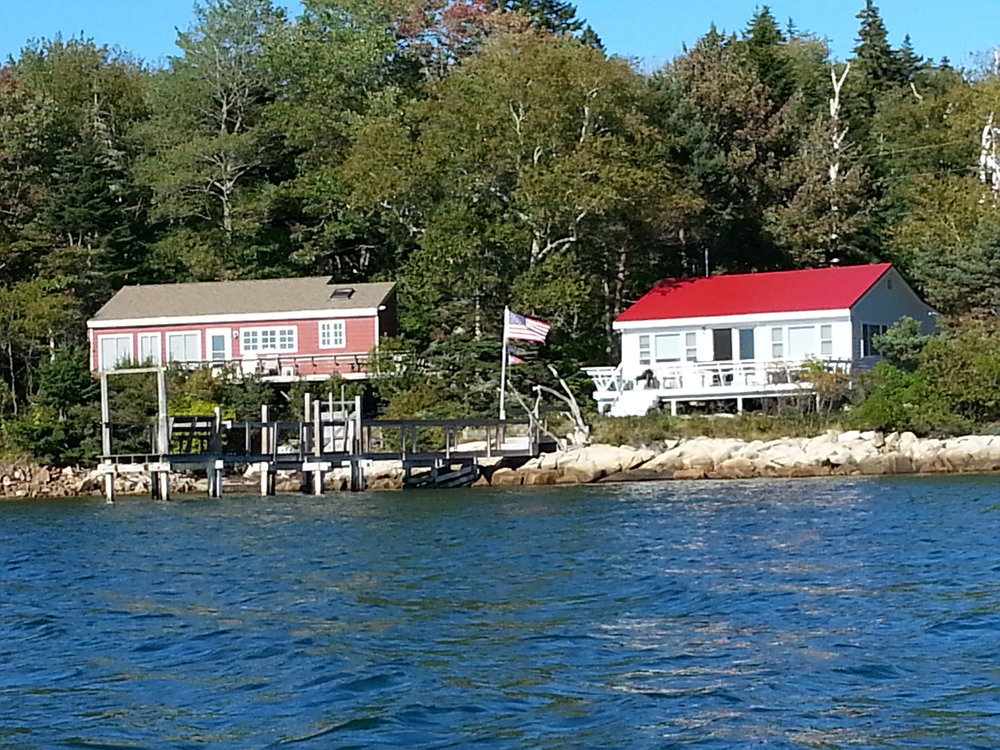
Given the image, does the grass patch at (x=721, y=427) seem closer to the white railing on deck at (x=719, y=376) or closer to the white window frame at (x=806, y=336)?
the white railing on deck at (x=719, y=376)

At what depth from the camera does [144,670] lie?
14258 millimetres

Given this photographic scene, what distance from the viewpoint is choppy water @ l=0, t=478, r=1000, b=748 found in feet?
38.6

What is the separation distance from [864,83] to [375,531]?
45405 mm

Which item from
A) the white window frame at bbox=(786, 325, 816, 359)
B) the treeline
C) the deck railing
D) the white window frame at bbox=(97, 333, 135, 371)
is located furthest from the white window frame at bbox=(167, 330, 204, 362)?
the white window frame at bbox=(786, 325, 816, 359)

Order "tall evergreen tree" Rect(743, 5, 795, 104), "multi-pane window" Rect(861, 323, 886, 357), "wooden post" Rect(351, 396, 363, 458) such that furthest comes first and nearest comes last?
"tall evergreen tree" Rect(743, 5, 795, 104)
"multi-pane window" Rect(861, 323, 886, 357)
"wooden post" Rect(351, 396, 363, 458)

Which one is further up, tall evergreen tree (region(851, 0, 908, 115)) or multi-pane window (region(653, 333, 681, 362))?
tall evergreen tree (region(851, 0, 908, 115))

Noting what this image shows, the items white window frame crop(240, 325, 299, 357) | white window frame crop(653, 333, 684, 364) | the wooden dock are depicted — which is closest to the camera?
the wooden dock

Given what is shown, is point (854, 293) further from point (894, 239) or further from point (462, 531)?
point (462, 531)

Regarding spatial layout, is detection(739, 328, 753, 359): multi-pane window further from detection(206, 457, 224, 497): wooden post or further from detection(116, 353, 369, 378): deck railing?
detection(206, 457, 224, 497): wooden post

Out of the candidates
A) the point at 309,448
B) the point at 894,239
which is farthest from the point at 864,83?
the point at 309,448

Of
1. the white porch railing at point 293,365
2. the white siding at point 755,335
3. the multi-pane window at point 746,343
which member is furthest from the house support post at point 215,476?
the multi-pane window at point 746,343

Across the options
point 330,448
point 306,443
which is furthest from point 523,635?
point 330,448

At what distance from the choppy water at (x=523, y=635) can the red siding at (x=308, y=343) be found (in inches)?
823

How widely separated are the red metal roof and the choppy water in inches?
743
